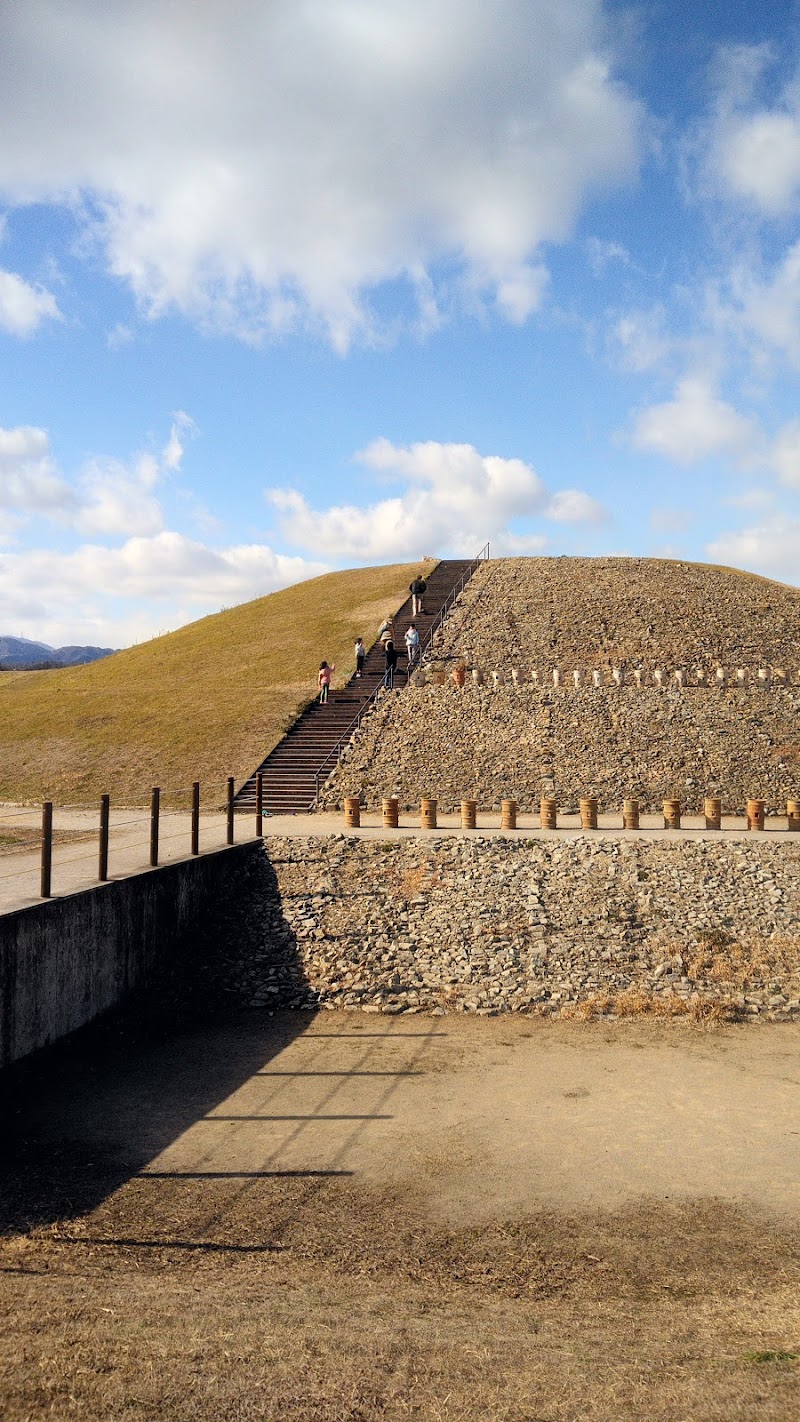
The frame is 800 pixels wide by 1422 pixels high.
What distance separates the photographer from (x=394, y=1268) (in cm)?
973

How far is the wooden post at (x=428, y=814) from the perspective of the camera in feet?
86.0

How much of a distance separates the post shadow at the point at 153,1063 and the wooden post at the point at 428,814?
5021 mm

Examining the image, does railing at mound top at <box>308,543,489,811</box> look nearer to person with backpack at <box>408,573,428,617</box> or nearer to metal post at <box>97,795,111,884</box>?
person with backpack at <box>408,573,428,617</box>

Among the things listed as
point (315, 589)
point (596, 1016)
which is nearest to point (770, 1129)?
point (596, 1016)

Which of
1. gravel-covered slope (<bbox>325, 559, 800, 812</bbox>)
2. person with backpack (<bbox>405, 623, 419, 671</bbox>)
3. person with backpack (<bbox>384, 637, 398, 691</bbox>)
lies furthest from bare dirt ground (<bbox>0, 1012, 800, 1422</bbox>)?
person with backpack (<bbox>405, 623, 419, 671</bbox>)

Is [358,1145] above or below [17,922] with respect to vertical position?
below

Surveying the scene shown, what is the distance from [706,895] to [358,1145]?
461 inches

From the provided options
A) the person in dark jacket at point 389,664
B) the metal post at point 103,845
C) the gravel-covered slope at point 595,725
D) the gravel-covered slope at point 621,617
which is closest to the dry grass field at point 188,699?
the person in dark jacket at point 389,664

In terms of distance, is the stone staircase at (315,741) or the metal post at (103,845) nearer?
the metal post at (103,845)

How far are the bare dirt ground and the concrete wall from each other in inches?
31.4

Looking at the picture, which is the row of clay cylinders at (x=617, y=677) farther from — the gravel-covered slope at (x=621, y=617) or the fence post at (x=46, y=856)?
the fence post at (x=46, y=856)

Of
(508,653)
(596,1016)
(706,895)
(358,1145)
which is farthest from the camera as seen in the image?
(508,653)

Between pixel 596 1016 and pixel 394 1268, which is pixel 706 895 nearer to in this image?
pixel 596 1016

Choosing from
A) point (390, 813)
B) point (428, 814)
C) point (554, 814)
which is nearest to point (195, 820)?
point (390, 813)
